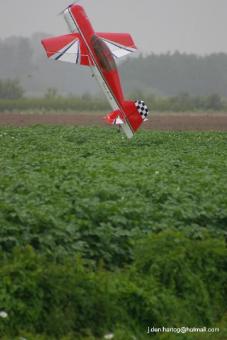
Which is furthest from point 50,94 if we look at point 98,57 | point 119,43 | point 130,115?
point 130,115

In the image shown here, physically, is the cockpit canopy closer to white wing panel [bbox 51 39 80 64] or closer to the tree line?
white wing panel [bbox 51 39 80 64]

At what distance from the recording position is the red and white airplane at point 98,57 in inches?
941

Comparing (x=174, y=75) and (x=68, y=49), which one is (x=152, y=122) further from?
(x=174, y=75)

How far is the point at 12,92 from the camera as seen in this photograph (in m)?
83.4

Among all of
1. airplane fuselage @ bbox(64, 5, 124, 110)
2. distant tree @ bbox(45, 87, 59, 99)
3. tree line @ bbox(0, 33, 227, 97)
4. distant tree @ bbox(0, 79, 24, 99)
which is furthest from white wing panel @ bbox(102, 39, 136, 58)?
tree line @ bbox(0, 33, 227, 97)

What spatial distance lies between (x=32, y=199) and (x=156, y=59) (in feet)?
357

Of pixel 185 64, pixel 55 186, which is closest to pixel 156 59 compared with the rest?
pixel 185 64

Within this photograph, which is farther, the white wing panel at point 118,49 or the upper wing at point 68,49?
the white wing panel at point 118,49

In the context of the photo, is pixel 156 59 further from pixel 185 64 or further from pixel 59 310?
pixel 59 310

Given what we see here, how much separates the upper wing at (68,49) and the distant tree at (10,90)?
58.4 meters

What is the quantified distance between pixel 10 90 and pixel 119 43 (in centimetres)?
5854

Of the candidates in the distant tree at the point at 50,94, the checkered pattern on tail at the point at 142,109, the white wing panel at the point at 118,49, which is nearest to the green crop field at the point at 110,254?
the checkered pattern on tail at the point at 142,109

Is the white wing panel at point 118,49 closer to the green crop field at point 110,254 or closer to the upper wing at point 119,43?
the upper wing at point 119,43

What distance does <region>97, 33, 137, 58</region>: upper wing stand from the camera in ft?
83.7
